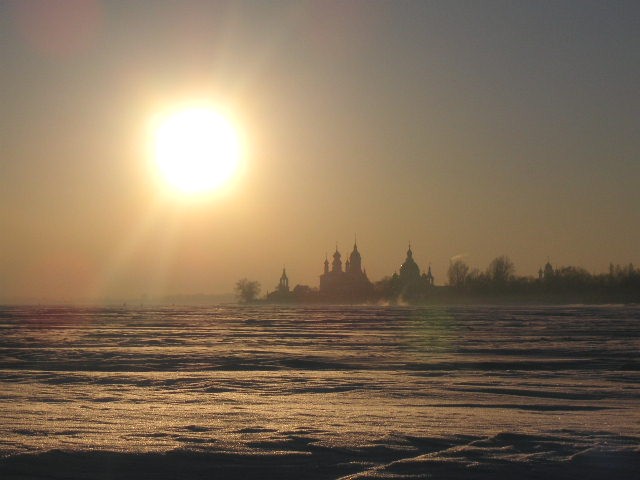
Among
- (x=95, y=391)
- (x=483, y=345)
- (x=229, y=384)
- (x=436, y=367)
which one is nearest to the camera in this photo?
(x=95, y=391)

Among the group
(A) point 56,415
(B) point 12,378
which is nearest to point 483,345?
(B) point 12,378

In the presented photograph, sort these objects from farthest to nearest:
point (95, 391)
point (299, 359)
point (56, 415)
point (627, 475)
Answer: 1. point (299, 359)
2. point (95, 391)
3. point (56, 415)
4. point (627, 475)

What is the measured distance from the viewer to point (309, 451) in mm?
8352

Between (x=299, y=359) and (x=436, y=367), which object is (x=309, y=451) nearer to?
(x=436, y=367)

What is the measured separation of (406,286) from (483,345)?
166 m

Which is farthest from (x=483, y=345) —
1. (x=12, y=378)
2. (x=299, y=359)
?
(x=12, y=378)

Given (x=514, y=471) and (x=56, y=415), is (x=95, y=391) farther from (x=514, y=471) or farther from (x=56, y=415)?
(x=514, y=471)

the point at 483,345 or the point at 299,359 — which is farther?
the point at 483,345

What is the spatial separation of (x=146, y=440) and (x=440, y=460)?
3012 millimetres

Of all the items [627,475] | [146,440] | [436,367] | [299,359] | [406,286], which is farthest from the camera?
[406,286]

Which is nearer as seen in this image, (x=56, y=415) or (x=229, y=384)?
(x=56, y=415)

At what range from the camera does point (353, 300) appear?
7830 inches

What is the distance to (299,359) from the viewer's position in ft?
68.2

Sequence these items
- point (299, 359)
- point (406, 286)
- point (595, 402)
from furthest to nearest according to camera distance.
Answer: point (406, 286) → point (299, 359) → point (595, 402)
